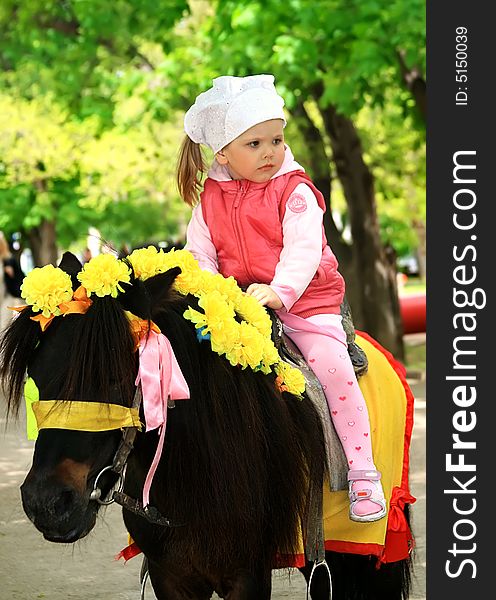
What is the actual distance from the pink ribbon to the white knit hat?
3.22 feet

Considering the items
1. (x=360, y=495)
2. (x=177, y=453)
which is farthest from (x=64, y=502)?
(x=360, y=495)

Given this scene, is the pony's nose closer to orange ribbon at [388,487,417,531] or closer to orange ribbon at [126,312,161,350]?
orange ribbon at [126,312,161,350]

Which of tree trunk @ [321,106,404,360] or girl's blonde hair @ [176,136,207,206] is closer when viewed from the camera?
girl's blonde hair @ [176,136,207,206]

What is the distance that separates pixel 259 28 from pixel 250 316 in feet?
35.2

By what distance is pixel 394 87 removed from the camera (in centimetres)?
1756

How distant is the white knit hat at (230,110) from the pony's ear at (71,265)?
2.75 feet

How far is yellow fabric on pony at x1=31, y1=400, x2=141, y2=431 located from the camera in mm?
3297

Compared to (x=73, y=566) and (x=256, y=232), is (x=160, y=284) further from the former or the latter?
(x=73, y=566)

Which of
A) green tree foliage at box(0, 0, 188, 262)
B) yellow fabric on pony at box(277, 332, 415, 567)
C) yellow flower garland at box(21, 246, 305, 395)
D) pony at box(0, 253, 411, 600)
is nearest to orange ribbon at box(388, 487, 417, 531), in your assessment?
yellow fabric on pony at box(277, 332, 415, 567)

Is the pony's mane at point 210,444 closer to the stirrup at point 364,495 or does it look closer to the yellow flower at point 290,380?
the yellow flower at point 290,380

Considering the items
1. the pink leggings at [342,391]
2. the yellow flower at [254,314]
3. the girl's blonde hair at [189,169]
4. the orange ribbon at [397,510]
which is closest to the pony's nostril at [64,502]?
the yellow flower at [254,314]

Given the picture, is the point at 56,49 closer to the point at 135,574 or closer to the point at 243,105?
the point at 135,574

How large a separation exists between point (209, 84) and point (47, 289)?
12135 millimetres

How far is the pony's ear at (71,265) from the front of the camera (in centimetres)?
362
